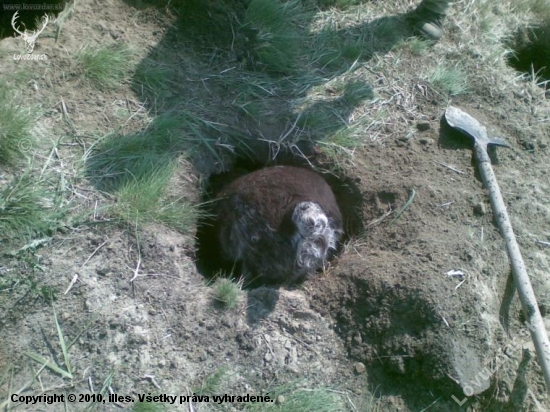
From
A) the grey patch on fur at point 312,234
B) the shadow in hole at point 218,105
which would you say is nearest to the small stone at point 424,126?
the shadow in hole at point 218,105

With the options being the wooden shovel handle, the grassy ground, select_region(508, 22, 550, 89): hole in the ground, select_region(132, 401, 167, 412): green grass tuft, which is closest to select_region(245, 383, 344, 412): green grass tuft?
the grassy ground

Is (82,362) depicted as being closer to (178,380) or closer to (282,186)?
(178,380)

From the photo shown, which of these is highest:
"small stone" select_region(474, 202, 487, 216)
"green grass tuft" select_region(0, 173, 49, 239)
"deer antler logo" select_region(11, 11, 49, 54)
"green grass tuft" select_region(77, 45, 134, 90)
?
"deer antler logo" select_region(11, 11, 49, 54)

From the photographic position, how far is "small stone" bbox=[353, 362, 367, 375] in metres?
3.57

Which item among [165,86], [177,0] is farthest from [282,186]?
[177,0]

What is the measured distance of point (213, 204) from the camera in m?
4.14

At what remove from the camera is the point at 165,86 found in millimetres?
4410

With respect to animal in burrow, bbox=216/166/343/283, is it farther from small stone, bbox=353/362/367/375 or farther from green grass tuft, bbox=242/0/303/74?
green grass tuft, bbox=242/0/303/74

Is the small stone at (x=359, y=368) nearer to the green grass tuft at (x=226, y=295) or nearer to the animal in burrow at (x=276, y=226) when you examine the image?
the animal in burrow at (x=276, y=226)

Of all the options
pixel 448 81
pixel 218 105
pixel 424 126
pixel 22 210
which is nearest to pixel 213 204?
pixel 218 105

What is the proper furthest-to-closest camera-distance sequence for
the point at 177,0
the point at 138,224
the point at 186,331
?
the point at 177,0 → the point at 138,224 → the point at 186,331

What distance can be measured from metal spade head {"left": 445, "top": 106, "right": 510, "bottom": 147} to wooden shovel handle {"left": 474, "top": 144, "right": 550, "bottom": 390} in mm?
82

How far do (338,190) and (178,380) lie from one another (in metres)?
1.73

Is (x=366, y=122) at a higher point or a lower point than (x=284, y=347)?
higher
